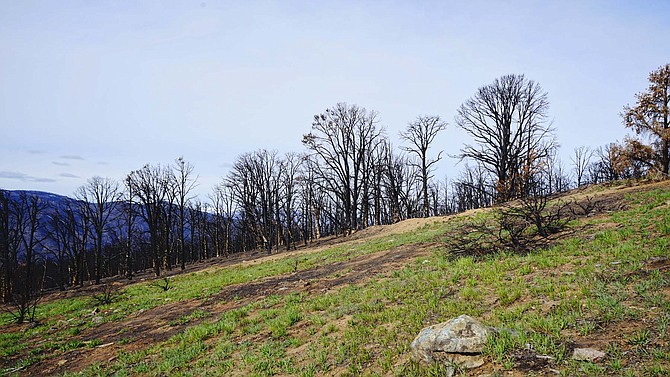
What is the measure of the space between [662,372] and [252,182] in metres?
45.4

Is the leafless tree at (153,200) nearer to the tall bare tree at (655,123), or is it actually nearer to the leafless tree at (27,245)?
the leafless tree at (27,245)

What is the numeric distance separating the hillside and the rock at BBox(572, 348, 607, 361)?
0.29 feet

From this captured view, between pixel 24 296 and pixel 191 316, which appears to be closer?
pixel 191 316

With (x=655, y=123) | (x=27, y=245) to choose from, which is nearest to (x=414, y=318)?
(x=655, y=123)

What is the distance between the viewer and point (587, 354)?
3799 mm

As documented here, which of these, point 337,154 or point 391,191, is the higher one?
point 337,154

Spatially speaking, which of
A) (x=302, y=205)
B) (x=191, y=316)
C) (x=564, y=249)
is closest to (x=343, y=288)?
(x=191, y=316)

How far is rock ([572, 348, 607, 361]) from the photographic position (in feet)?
12.2

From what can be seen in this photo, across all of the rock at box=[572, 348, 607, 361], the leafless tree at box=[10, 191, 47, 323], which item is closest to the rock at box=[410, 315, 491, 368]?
the rock at box=[572, 348, 607, 361]

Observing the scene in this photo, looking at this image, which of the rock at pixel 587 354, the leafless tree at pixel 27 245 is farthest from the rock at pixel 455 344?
the leafless tree at pixel 27 245

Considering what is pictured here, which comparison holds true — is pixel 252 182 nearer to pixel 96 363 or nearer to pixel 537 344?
pixel 96 363

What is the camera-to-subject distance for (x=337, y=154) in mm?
34625

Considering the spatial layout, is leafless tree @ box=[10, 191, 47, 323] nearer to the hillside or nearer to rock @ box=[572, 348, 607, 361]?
the hillside

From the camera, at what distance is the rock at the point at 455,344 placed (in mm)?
4301
